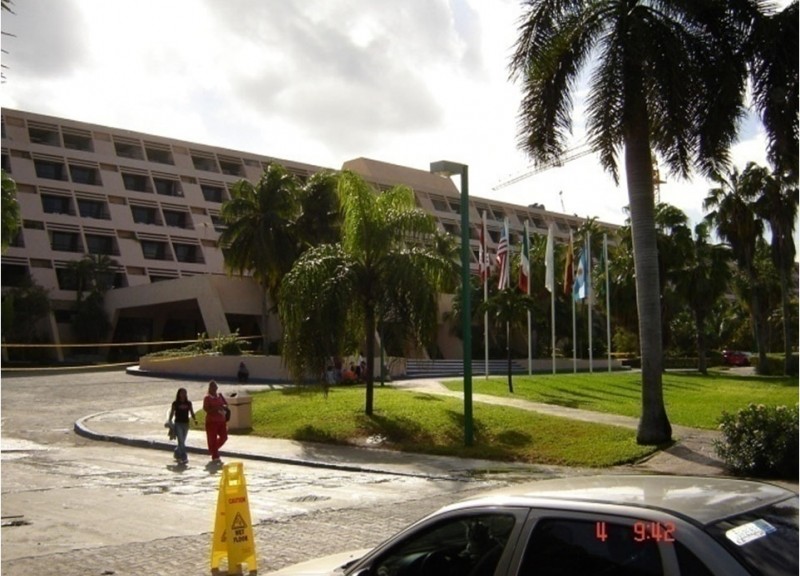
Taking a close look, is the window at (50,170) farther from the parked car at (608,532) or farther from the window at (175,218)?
the parked car at (608,532)

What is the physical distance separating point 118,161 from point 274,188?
26.6 metres

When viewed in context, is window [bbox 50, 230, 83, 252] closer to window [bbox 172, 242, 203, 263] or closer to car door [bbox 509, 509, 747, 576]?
window [bbox 172, 242, 203, 263]

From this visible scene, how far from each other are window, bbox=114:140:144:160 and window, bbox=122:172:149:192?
1894 mm

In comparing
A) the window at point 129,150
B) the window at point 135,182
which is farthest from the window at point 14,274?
the window at point 129,150

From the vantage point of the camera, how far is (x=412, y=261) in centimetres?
2244

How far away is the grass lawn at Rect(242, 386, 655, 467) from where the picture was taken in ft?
59.4

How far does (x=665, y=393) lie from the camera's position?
31016 millimetres

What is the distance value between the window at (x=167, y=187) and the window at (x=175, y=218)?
1629 millimetres

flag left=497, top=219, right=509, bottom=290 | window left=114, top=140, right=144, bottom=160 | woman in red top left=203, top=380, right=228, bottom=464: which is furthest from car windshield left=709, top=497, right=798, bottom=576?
window left=114, top=140, right=144, bottom=160

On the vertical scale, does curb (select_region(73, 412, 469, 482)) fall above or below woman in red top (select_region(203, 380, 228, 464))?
below

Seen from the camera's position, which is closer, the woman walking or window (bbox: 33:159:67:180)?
the woman walking

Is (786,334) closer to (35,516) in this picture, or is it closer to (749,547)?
(35,516)

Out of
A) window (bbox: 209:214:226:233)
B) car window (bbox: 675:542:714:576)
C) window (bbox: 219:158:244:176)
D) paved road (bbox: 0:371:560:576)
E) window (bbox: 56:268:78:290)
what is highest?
window (bbox: 219:158:244:176)

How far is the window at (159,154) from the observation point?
72.6 meters
